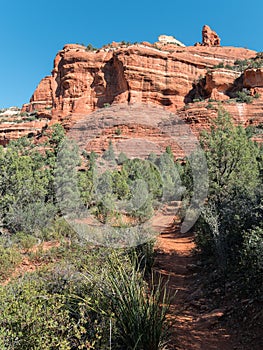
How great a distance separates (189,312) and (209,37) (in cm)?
8454

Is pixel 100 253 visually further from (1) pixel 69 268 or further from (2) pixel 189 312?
(2) pixel 189 312

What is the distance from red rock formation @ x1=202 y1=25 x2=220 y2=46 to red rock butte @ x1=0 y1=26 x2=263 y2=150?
24.0m

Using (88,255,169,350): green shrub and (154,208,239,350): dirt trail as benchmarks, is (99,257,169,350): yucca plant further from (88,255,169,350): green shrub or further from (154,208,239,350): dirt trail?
(154,208,239,350): dirt trail

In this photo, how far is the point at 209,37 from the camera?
75.5m

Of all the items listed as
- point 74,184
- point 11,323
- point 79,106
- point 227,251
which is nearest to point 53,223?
point 74,184

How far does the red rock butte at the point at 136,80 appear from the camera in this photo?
4391cm

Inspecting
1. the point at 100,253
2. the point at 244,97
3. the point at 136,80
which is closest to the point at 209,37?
the point at 136,80

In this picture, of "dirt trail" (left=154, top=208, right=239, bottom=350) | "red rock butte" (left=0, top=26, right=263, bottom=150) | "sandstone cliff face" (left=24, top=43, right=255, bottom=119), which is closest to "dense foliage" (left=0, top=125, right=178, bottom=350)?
"dirt trail" (left=154, top=208, right=239, bottom=350)

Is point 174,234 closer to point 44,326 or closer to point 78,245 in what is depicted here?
point 78,245

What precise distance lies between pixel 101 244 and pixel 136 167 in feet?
53.1

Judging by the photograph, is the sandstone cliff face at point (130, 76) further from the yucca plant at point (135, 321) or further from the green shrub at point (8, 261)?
the yucca plant at point (135, 321)

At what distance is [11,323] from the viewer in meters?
2.90

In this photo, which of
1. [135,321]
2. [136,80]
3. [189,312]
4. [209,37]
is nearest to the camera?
[135,321]

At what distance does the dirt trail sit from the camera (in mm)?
3681
